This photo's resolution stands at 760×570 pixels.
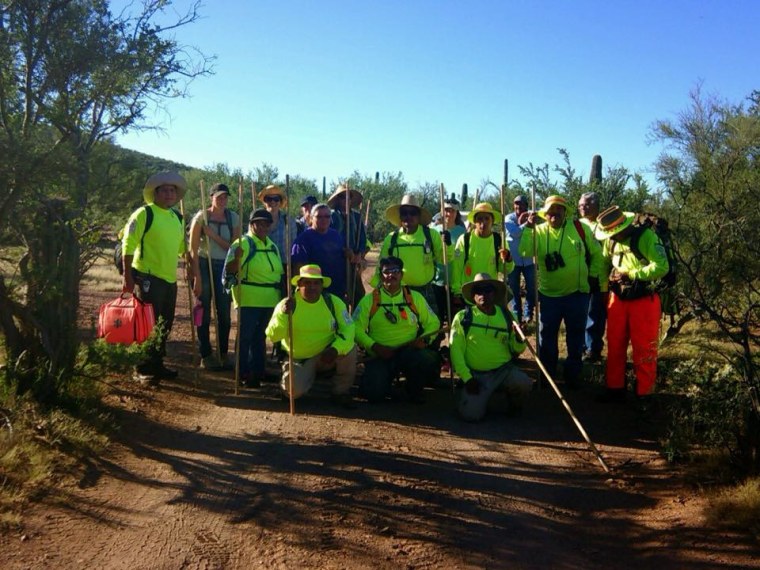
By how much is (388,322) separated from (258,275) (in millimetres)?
1440

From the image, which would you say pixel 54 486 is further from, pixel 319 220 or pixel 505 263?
pixel 505 263

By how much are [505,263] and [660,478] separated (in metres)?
3.15

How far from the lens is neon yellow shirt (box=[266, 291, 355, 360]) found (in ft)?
22.1

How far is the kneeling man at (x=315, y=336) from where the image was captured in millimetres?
6707

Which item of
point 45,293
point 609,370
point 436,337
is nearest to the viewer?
point 45,293

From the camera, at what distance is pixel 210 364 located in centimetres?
808

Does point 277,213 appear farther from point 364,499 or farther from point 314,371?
point 364,499

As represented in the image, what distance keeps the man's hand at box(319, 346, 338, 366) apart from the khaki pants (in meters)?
0.05

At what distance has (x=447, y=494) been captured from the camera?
462cm

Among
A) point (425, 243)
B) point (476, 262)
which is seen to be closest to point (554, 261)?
point (476, 262)

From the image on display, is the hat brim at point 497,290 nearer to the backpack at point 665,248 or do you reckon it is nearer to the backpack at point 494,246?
the backpack at point 494,246

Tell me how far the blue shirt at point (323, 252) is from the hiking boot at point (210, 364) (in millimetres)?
1567

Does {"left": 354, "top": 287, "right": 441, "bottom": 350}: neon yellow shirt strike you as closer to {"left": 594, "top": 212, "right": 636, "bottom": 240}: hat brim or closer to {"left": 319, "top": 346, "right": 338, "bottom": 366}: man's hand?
{"left": 319, "top": 346, "right": 338, "bottom": 366}: man's hand

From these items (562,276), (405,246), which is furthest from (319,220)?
(562,276)
